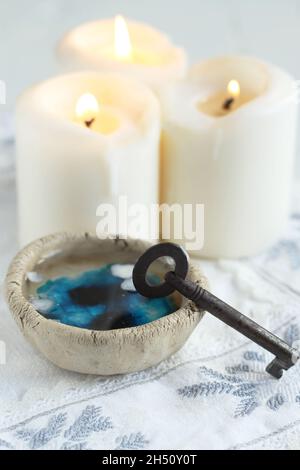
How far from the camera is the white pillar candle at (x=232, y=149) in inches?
29.4

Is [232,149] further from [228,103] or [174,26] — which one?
[174,26]

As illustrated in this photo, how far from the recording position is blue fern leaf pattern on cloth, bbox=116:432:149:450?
1.94ft

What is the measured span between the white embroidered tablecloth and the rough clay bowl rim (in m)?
0.05

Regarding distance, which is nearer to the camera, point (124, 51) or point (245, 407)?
point (245, 407)

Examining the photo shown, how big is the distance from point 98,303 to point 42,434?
0.33ft

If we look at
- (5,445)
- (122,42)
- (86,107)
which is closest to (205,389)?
(5,445)

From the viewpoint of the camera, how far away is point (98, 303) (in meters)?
0.65

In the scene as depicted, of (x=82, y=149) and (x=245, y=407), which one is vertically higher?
(x=82, y=149)

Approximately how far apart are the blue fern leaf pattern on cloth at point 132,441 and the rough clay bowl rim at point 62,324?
6cm

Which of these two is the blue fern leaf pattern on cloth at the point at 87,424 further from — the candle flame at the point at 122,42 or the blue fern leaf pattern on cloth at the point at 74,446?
the candle flame at the point at 122,42

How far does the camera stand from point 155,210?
768 mm

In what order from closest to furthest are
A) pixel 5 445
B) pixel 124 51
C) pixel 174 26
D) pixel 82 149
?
pixel 5 445 < pixel 82 149 < pixel 124 51 < pixel 174 26

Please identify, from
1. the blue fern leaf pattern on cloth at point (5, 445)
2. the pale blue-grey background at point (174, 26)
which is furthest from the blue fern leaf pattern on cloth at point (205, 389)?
the pale blue-grey background at point (174, 26)

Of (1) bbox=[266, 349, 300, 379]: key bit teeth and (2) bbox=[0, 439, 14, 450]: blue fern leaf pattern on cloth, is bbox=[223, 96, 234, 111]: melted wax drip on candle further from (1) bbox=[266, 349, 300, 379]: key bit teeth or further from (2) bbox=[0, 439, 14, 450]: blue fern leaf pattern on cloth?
(2) bbox=[0, 439, 14, 450]: blue fern leaf pattern on cloth
